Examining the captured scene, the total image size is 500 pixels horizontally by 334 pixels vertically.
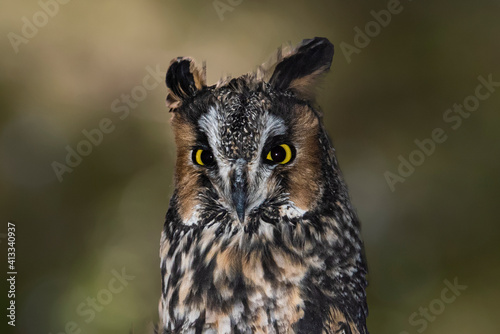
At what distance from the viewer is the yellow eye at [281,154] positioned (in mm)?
1246

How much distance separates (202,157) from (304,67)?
36cm

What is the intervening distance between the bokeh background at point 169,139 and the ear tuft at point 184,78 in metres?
1.62

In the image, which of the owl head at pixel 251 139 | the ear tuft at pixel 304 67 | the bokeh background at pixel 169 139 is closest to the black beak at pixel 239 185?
the owl head at pixel 251 139

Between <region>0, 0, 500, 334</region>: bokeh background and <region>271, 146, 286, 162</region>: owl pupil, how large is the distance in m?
1.78

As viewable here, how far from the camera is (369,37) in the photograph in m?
3.37

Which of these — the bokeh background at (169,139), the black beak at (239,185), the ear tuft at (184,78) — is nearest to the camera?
the black beak at (239,185)

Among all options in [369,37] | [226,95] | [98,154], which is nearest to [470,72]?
[369,37]

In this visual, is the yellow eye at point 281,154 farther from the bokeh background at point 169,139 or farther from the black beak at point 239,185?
the bokeh background at point 169,139

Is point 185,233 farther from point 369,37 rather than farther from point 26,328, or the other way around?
point 369,37

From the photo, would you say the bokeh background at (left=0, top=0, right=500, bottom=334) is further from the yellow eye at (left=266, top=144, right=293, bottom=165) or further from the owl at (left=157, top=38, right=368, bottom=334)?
the yellow eye at (left=266, top=144, right=293, bottom=165)

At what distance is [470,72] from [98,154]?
2420 millimetres

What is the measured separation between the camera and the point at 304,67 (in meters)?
1.37

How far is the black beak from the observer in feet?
3.91

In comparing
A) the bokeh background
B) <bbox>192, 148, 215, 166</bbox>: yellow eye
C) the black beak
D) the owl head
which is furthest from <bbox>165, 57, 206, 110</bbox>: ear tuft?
the bokeh background
